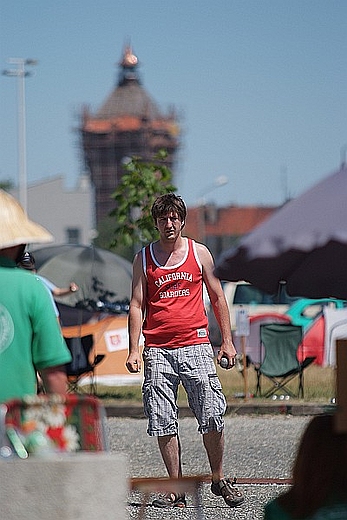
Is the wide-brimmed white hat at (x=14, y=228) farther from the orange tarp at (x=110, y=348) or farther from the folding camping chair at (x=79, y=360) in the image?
the orange tarp at (x=110, y=348)

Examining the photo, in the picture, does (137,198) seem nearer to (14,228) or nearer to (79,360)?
(79,360)

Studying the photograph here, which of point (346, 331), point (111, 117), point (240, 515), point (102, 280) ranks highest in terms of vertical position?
point (240, 515)

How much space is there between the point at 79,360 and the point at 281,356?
9.08 ft

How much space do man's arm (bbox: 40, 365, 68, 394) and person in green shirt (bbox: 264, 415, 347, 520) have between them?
1172 millimetres

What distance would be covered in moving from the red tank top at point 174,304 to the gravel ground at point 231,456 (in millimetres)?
1026

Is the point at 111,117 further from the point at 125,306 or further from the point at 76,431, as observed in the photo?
the point at 76,431

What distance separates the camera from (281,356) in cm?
1825

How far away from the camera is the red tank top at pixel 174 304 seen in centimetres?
839

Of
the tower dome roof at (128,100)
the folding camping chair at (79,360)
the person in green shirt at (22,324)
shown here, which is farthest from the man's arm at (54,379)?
the tower dome roof at (128,100)

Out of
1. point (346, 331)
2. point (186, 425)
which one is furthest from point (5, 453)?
point (346, 331)

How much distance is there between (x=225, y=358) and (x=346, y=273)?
302 cm

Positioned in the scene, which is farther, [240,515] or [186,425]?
[186,425]

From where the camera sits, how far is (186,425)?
47.6 ft

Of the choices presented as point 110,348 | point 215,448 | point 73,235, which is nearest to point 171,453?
point 215,448
